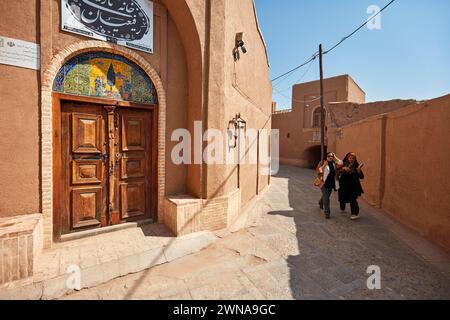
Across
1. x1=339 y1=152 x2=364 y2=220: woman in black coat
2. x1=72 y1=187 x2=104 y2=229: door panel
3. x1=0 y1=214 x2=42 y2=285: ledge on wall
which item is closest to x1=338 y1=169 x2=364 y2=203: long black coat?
x1=339 y1=152 x2=364 y2=220: woman in black coat

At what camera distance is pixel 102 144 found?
3.82 m

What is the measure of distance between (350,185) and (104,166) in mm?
5324

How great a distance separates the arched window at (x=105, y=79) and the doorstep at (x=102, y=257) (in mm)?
2444

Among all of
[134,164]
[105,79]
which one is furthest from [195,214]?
[105,79]

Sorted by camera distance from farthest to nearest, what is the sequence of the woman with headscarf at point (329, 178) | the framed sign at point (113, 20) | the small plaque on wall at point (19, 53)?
the woman with headscarf at point (329, 178)
the framed sign at point (113, 20)
the small plaque on wall at point (19, 53)

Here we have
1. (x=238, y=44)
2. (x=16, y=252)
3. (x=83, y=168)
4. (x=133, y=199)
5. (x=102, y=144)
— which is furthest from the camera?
(x=238, y=44)

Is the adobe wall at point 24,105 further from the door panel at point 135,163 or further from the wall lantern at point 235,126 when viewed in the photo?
the wall lantern at point 235,126

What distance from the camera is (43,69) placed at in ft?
10.3

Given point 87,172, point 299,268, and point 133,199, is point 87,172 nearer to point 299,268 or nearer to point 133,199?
point 133,199

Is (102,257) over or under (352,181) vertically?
under

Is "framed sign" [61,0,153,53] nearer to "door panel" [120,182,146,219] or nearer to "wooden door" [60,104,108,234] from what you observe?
"wooden door" [60,104,108,234]

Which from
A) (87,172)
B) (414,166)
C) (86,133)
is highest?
(86,133)

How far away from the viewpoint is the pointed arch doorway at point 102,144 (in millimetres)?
3455

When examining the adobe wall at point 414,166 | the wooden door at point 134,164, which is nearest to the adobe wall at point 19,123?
the wooden door at point 134,164
